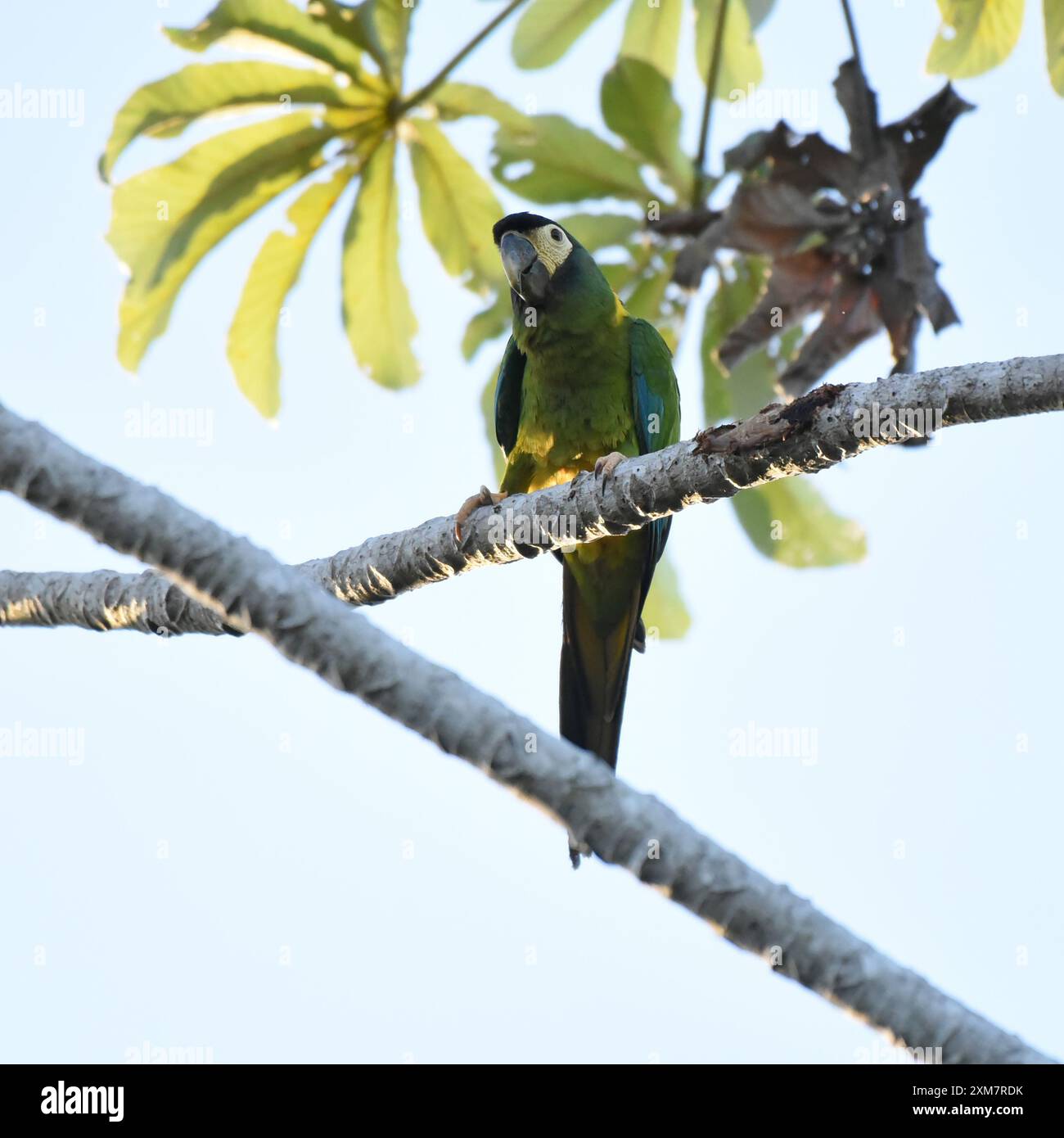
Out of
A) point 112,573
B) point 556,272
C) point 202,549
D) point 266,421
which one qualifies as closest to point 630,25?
point 556,272

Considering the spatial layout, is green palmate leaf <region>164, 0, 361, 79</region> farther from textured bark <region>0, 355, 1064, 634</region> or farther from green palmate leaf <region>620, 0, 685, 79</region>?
textured bark <region>0, 355, 1064, 634</region>

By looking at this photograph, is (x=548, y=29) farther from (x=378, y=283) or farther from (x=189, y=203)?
(x=189, y=203)

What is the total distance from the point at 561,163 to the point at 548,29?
1.83ft

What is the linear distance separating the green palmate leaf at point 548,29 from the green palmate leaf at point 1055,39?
171 cm

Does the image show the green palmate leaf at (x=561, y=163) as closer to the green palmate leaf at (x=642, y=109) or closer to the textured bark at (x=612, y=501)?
the green palmate leaf at (x=642, y=109)

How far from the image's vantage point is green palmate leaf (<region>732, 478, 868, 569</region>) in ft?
15.6

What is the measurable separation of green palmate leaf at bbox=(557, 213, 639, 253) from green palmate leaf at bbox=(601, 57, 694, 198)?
0.28 m

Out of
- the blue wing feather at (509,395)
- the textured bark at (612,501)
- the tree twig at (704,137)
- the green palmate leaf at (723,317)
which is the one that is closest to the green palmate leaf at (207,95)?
the blue wing feather at (509,395)

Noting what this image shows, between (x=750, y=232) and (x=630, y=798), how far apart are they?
307 centimetres

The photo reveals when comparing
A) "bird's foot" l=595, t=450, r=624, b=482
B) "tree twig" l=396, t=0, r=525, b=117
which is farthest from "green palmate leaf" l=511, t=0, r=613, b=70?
"bird's foot" l=595, t=450, r=624, b=482

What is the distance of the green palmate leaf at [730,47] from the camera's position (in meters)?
4.85

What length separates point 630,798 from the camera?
64.9 inches
